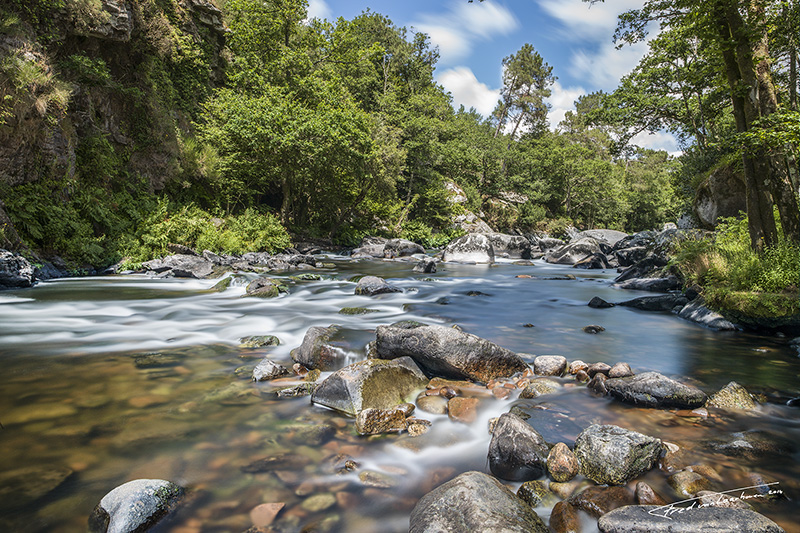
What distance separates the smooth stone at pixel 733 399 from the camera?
484 centimetres

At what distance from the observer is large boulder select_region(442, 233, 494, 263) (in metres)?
25.1

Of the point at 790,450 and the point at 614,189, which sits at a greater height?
the point at 614,189

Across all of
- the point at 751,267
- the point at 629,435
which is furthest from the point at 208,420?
the point at 751,267

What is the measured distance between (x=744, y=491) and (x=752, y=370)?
154 inches

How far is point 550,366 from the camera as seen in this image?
581 cm

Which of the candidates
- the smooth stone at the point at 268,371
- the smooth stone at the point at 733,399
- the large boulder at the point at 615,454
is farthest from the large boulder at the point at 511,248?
the large boulder at the point at 615,454

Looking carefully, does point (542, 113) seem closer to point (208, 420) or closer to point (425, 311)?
point (425, 311)

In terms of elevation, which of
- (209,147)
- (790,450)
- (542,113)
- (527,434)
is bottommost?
(790,450)

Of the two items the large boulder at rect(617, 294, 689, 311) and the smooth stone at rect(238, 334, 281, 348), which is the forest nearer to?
the large boulder at rect(617, 294, 689, 311)

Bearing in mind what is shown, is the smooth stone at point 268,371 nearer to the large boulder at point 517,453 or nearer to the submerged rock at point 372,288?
the large boulder at point 517,453

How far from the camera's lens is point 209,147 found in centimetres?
2153

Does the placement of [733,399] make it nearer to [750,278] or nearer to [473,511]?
[473,511]

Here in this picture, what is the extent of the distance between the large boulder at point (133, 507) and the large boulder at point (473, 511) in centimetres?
184

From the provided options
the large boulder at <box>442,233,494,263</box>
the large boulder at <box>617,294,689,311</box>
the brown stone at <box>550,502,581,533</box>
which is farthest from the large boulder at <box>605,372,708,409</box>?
the large boulder at <box>442,233,494,263</box>
